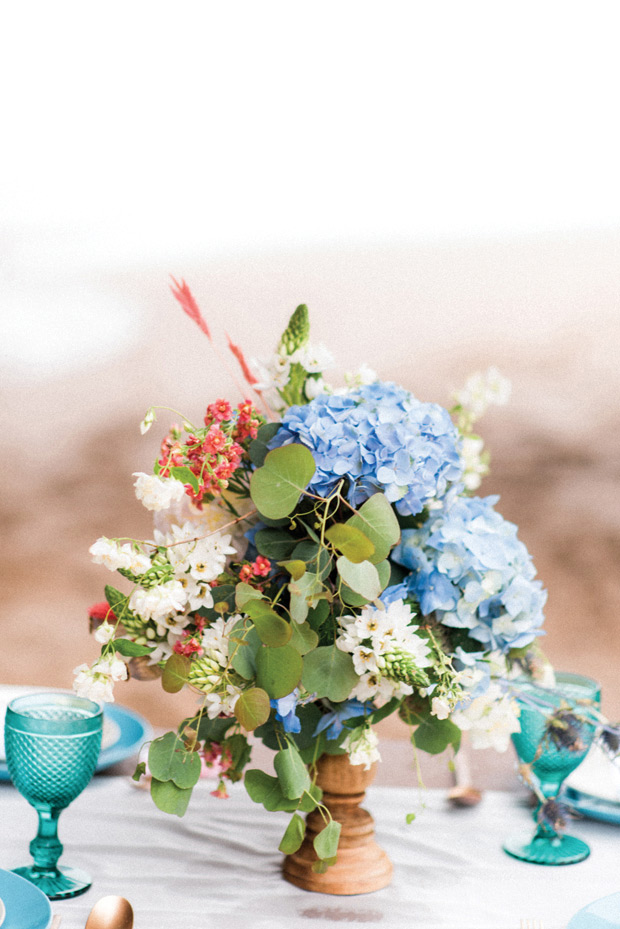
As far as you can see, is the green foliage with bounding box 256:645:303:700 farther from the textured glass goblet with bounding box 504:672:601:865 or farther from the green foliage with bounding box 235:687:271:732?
the textured glass goblet with bounding box 504:672:601:865

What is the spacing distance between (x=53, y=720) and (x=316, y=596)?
24cm

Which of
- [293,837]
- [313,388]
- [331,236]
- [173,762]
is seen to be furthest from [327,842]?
[331,236]

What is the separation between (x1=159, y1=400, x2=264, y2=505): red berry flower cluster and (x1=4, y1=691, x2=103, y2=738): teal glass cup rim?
0.63ft

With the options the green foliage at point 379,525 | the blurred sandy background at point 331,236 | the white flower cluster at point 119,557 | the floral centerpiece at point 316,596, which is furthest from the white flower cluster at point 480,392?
the blurred sandy background at point 331,236

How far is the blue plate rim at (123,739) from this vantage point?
89cm

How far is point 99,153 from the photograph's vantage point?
2600mm

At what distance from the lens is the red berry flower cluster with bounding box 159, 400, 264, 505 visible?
62cm

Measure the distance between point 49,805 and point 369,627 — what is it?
0.93 ft

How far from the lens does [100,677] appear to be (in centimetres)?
63

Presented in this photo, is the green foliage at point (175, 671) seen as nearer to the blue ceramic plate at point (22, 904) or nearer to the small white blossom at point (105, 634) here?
the small white blossom at point (105, 634)

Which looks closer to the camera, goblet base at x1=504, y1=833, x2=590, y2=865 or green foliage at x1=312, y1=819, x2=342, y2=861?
green foliage at x1=312, y1=819, x2=342, y2=861

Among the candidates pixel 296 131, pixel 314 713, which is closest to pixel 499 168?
pixel 296 131

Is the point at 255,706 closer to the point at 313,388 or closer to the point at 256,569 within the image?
the point at 256,569

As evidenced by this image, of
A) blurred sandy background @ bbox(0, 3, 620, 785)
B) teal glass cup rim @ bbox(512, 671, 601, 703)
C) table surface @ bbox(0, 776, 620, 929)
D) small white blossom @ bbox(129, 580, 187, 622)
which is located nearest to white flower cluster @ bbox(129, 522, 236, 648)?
small white blossom @ bbox(129, 580, 187, 622)
